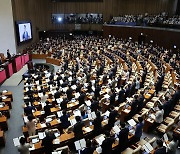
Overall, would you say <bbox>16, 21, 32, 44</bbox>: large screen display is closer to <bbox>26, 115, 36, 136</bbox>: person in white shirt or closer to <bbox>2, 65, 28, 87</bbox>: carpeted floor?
<bbox>2, 65, 28, 87</bbox>: carpeted floor

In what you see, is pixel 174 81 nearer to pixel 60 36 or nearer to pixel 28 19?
pixel 28 19

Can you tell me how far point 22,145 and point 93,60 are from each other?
1616 cm

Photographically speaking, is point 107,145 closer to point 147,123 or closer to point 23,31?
point 147,123

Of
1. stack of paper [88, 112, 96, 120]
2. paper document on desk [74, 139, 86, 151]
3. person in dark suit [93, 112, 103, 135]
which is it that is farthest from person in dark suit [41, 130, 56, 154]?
stack of paper [88, 112, 96, 120]

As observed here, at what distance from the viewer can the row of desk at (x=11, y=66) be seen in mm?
17002

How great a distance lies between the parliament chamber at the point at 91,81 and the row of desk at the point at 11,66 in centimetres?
9

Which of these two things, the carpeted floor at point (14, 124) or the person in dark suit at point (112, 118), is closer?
the carpeted floor at point (14, 124)

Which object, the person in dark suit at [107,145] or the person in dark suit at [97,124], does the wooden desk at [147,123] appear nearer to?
the person in dark suit at [97,124]

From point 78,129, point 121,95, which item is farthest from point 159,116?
point 78,129

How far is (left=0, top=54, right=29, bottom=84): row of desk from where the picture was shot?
1700 centimetres

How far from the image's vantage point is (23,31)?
92.1 feet

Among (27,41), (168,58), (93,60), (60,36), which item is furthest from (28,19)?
(168,58)

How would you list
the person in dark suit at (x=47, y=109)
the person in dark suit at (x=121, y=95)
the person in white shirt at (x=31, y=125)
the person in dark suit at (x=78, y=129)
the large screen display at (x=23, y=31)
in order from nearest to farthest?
the person in dark suit at (x=78, y=129)
the person in white shirt at (x=31, y=125)
the person in dark suit at (x=47, y=109)
the person in dark suit at (x=121, y=95)
the large screen display at (x=23, y=31)

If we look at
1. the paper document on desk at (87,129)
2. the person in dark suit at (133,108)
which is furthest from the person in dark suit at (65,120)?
the person in dark suit at (133,108)
